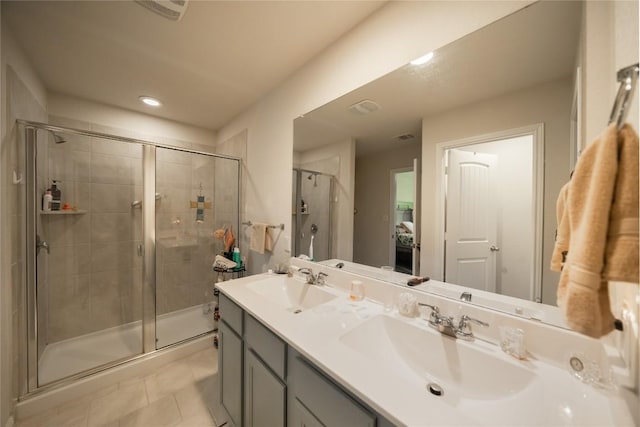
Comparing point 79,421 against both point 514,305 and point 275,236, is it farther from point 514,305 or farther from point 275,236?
point 514,305

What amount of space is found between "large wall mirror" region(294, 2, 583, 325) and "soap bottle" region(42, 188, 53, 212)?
8.38 feet

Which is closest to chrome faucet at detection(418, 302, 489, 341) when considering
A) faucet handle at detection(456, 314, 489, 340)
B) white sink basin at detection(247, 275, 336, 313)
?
faucet handle at detection(456, 314, 489, 340)

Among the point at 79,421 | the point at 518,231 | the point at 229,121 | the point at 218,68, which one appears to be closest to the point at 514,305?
the point at 518,231

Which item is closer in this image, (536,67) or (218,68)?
(536,67)

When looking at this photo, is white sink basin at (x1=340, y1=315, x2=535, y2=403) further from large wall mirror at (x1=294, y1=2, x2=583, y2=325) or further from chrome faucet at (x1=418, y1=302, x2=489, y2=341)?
large wall mirror at (x1=294, y1=2, x2=583, y2=325)

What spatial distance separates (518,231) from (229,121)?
9.43ft

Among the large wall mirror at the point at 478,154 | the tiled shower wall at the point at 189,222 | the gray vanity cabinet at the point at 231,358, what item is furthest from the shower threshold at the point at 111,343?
the large wall mirror at the point at 478,154

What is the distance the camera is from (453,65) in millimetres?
982

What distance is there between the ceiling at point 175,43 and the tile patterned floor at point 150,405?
7.82 ft

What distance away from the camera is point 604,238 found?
0.36 meters

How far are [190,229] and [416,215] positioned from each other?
239 centimetres

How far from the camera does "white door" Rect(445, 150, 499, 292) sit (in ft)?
3.16

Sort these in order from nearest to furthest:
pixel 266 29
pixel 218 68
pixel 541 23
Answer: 1. pixel 541 23
2. pixel 266 29
3. pixel 218 68

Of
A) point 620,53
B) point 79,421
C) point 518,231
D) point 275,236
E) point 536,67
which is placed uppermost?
point 536,67
